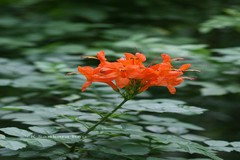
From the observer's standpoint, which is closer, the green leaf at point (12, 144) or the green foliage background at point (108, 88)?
the green leaf at point (12, 144)

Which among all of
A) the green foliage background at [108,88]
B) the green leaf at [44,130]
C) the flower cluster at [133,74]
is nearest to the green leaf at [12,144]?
the green foliage background at [108,88]

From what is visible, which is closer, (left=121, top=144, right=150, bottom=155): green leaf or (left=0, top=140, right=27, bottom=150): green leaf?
(left=0, top=140, right=27, bottom=150): green leaf

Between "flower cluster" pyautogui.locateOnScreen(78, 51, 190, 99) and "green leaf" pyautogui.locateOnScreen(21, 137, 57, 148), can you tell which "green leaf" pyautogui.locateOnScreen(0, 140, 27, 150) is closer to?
"green leaf" pyautogui.locateOnScreen(21, 137, 57, 148)

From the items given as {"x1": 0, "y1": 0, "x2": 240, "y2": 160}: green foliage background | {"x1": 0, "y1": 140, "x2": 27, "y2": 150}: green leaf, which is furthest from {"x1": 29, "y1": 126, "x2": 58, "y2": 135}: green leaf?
{"x1": 0, "y1": 140, "x2": 27, "y2": 150}: green leaf

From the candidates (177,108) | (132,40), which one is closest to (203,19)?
(132,40)

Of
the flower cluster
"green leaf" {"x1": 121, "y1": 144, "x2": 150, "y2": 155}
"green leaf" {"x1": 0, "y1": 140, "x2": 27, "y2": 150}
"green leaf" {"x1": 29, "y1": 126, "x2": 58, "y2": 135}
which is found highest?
the flower cluster

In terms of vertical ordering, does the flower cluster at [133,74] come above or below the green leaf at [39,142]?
above

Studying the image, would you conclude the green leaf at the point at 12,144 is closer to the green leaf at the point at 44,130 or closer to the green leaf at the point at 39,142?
the green leaf at the point at 39,142
